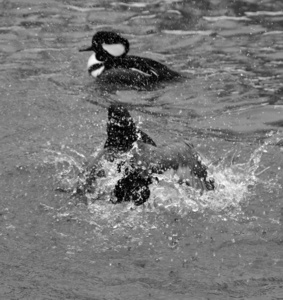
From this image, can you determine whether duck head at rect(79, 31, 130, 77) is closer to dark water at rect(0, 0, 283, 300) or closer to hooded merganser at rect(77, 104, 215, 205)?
dark water at rect(0, 0, 283, 300)

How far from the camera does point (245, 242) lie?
19.5 feet

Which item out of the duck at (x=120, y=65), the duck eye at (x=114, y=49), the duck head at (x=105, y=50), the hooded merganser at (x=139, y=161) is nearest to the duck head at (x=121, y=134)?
the hooded merganser at (x=139, y=161)

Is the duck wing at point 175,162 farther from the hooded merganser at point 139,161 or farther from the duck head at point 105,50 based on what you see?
the duck head at point 105,50

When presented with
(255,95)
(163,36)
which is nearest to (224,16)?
(163,36)

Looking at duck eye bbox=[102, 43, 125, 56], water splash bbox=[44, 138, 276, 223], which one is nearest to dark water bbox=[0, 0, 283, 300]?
water splash bbox=[44, 138, 276, 223]

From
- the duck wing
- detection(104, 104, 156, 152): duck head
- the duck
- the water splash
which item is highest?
detection(104, 104, 156, 152): duck head

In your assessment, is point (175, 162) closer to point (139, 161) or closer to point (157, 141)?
point (139, 161)

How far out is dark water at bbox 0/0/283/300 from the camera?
5.53m

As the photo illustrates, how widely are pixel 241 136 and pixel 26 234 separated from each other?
2740 mm

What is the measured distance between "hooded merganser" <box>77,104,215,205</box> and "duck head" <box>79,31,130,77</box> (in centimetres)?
357

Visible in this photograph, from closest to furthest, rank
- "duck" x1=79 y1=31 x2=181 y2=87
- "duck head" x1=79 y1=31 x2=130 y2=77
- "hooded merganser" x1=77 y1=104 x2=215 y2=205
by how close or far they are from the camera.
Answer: "hooded merganser" x1=77 y1=104 x2=215 y2=205 < "duck" x1=79 y1=31 x2=181 y2=87 < "duck head" x1=79 y1=31 x2=130 y2=77

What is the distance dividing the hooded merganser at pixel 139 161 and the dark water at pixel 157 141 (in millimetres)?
147

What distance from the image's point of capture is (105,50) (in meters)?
10.3

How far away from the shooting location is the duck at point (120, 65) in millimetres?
9609
